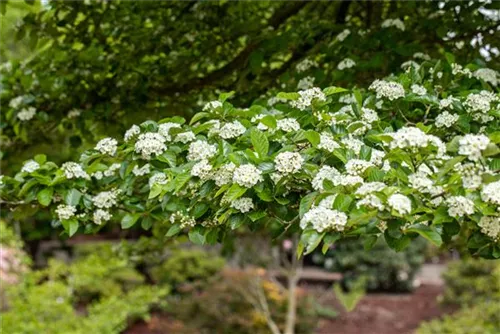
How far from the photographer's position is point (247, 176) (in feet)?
4.39

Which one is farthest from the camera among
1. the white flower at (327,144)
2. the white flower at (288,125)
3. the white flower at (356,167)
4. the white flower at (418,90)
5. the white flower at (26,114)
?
the white flower at (26,114)

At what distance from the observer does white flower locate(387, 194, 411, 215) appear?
45.7 inches

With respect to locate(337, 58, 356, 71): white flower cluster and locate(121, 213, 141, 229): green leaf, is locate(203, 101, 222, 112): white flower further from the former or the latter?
locate(337, 58, 356, 71): white flower cluster

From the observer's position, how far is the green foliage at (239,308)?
24.2 feet

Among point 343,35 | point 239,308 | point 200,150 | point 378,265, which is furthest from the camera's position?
point 378,265

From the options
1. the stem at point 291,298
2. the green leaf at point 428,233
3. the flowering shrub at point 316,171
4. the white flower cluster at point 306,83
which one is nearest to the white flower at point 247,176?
the flowering shrub at point 316,171

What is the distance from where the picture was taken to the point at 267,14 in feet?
9.84

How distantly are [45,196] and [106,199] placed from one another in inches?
7.1

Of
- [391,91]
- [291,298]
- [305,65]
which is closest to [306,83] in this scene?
[305,65]

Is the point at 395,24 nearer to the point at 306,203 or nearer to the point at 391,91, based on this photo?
the point at 391,91

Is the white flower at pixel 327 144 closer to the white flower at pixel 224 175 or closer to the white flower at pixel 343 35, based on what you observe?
the white flower at pixel 224 175

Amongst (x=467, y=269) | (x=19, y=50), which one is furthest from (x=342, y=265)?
(x=19, y=50)

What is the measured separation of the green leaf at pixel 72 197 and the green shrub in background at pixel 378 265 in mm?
9838

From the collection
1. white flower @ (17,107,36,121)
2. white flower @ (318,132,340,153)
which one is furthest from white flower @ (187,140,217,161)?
white flower @ (17,107,36,121)
